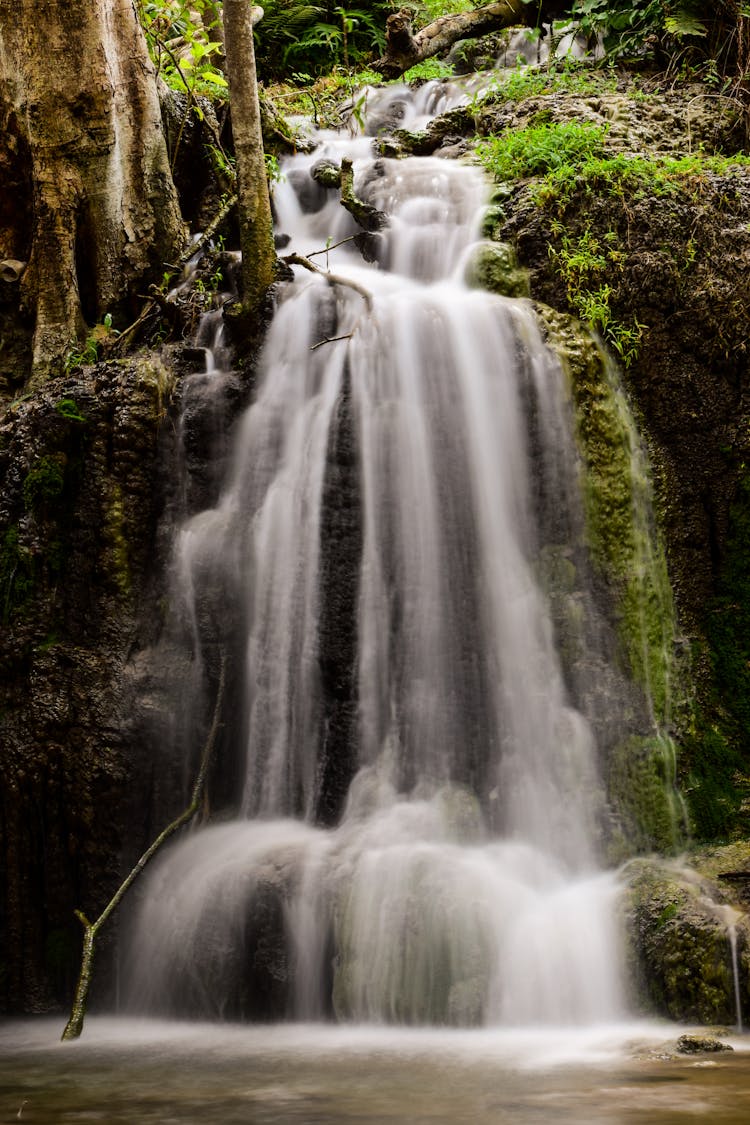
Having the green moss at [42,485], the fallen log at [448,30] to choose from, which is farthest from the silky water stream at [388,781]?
the fallen log at [448,30]

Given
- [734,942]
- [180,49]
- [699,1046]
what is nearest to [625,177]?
[734,942]

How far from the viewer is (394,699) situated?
5246 millimetres

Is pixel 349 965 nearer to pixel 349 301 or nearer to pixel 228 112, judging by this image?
pixel 349 301

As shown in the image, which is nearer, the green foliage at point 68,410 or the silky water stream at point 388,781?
the silky water stream at point 388,781

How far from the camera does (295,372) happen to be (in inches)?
240

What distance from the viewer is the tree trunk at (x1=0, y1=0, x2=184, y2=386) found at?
6.73 metres

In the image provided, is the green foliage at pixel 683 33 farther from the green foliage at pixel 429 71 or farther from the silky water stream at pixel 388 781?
the silky water stream at pixel 388 781

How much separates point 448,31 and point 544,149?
5.00m

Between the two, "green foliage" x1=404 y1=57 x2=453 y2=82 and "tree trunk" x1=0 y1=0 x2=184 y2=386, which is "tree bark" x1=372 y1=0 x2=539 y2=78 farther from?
"tree trunk" x1=0 y1=0 x2=184 y2=386

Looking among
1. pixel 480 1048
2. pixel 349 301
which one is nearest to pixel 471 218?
pixel 349 301

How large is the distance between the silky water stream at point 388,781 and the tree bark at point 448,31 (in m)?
5.07

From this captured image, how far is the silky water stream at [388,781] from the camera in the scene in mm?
3307

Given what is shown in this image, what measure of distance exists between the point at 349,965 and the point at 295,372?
367cm

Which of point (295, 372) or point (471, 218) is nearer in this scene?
point (295, 372)
